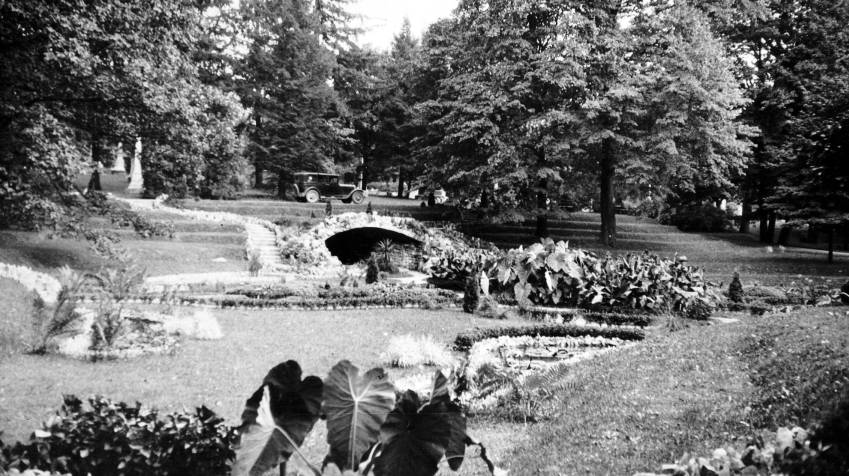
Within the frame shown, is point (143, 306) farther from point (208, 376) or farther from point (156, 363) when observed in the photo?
point (208, 376)

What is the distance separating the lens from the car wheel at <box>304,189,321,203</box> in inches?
1362

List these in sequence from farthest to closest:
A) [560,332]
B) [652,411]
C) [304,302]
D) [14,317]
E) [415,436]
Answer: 1. [304,302]
2. [560,332]
3. [14,317]
4. [652,411]
5. [415,436]

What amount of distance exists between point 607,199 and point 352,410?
990 inches

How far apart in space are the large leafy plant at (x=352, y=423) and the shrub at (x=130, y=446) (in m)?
0.57

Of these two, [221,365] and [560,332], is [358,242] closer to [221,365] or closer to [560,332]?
[560,332]

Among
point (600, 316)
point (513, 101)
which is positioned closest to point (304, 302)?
point (600, 316)

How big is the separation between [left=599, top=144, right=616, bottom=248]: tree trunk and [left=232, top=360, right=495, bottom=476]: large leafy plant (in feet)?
79.8

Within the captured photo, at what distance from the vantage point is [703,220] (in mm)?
34938

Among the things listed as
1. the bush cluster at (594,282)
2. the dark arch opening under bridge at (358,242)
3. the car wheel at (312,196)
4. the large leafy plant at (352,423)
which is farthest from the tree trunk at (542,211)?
the large leafy plant at (352,423)

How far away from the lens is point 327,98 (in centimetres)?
3719

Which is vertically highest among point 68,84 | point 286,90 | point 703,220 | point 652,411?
point 286,90

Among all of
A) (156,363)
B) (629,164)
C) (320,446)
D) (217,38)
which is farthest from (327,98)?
(320,446)

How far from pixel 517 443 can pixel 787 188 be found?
Answer: 75.9 feet

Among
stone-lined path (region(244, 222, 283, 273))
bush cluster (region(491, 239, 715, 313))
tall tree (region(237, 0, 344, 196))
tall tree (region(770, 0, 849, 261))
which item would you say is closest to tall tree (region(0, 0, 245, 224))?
stone-lined path (region(244, 222, 283, 273))
